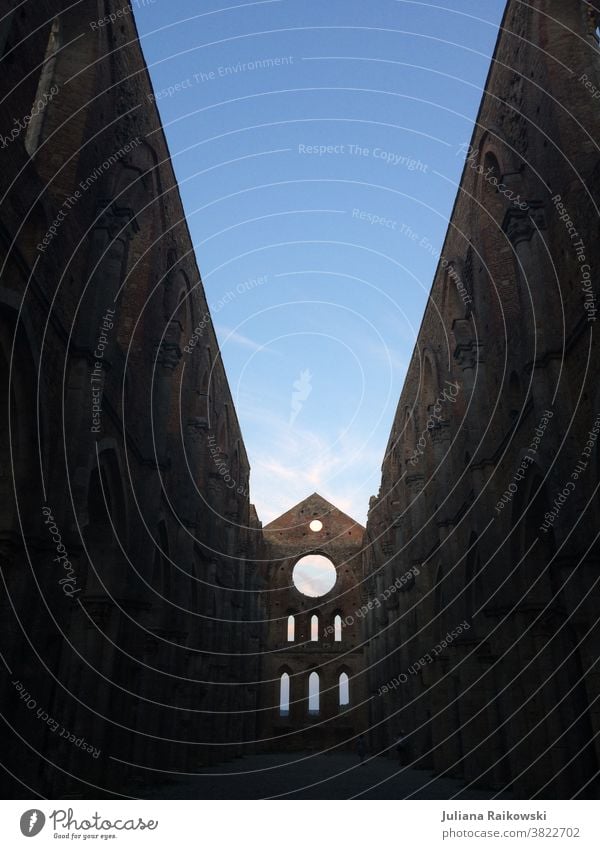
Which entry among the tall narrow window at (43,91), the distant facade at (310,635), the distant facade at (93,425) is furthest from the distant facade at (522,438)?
the distant facade at (310,635)

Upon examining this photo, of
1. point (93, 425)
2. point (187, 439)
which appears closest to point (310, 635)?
point (187, 439)

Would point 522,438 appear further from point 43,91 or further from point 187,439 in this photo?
point 187,439

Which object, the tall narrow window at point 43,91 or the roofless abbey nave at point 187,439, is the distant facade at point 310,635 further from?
the tall narrow window at point 43,91

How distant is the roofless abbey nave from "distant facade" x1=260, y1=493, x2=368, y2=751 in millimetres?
14565

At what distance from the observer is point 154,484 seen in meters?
15.6

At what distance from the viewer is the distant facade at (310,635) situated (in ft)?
121

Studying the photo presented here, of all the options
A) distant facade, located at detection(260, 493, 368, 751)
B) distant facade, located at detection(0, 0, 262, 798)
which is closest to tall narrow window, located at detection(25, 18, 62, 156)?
distant facade, located at detection(0, 0, 262, 798)

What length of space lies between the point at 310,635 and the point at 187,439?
22.1 m

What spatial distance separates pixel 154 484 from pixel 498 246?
30.8 ft

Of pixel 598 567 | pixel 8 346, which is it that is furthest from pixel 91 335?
pixel 598 567

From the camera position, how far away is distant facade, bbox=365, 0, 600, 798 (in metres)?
10.1

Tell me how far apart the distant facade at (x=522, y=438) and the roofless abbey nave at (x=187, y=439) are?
0.06 meters

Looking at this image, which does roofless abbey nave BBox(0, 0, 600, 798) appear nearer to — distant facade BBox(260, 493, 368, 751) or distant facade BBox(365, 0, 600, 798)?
distant facade BBox(365, 0, 600, 798)
